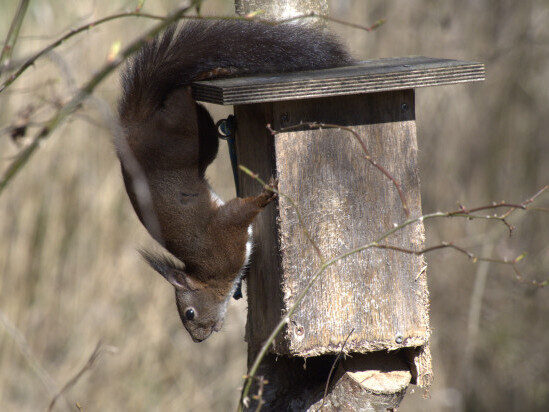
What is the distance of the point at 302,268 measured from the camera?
2.17m

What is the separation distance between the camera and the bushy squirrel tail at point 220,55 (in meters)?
2.34

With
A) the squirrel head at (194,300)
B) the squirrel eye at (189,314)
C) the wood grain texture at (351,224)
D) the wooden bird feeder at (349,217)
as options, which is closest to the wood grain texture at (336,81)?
the wooden bird feeder at (349,217)

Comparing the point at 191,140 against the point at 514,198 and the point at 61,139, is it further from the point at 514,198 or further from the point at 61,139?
the point at 514,198

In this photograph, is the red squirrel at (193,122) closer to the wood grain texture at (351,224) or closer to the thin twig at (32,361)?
the wood grain texture at (351,224)

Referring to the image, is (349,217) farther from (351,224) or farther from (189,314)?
(189,314)

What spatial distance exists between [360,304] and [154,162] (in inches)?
33.8

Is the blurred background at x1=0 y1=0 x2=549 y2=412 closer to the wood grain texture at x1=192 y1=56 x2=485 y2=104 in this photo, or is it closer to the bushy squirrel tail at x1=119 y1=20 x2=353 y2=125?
the bushy squirrel tail at x1=119 y1=20 x2=353 y2=125

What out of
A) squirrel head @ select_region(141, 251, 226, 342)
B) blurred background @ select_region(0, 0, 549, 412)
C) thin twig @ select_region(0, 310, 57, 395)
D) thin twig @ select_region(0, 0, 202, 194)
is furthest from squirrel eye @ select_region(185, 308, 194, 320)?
thin twig @ select_region(0, 0, 202, 194)

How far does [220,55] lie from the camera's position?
2346mm

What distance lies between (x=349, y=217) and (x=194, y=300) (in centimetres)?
95

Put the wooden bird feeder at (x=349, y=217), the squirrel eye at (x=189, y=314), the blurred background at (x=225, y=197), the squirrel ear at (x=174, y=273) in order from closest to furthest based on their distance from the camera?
the wooden bird feeder at (x=349, y=217) < the squirrel ear at (x=174, y=273) < the squirrel eye at (x=189, y=314) < the blurred background at (x=225, y=197)

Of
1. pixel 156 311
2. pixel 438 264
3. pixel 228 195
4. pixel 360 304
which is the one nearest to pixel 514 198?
pixel 438 264

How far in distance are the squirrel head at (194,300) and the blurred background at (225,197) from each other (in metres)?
1.64

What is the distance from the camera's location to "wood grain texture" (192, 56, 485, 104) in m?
1.96
